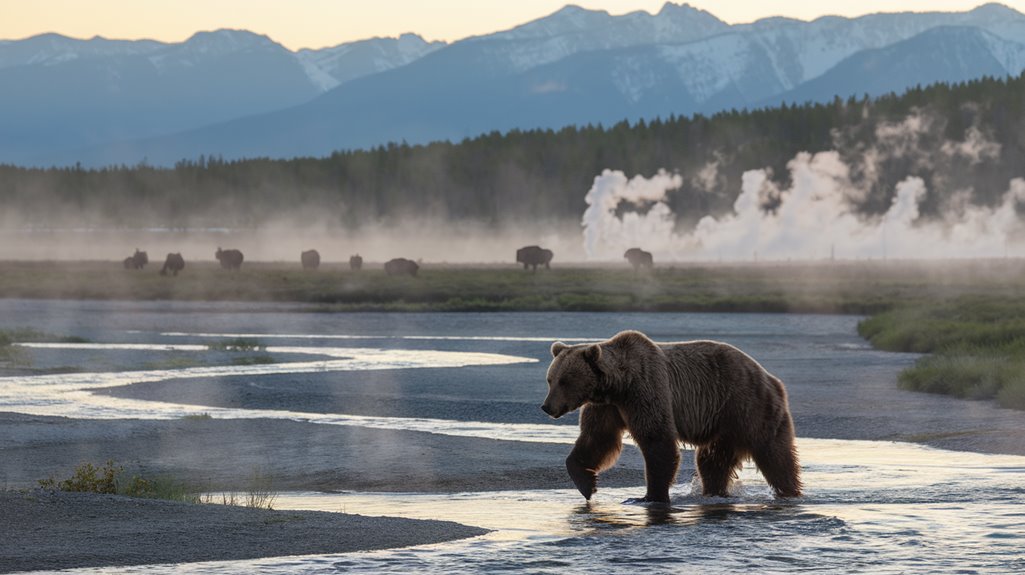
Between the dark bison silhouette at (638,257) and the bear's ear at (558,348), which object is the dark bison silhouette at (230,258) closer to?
the dark bison silhouette at (638,257)

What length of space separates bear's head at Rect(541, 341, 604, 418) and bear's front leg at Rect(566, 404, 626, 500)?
1.40 feet

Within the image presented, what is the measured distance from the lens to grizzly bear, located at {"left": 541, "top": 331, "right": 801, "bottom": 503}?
43.9 feet

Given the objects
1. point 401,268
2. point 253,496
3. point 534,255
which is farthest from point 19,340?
point 534,255

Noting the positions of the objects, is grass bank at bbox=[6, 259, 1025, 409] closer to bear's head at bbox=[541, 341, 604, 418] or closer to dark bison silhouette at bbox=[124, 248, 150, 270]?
dark bison silhouette at bbox=[124, 248, 150, 270]

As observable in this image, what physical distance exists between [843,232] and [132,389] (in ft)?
463

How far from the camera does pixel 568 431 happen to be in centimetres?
2241

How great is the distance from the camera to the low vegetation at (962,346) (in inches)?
1064

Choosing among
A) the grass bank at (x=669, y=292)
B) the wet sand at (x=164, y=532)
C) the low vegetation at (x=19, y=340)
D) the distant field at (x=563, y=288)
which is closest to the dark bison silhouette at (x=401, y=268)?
the grass bank at (x=669, y=292)

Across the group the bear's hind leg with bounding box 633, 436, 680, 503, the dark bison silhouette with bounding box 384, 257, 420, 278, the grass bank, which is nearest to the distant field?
the grass bank

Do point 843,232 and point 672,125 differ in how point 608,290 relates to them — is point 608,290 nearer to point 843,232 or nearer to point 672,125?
point 843,232

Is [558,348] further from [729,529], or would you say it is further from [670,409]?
[729,529]

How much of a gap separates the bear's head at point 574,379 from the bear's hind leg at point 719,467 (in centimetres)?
160

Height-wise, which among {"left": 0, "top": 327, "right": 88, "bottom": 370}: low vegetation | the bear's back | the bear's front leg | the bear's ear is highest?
the bear's ear

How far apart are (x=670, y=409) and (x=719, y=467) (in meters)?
1.11
